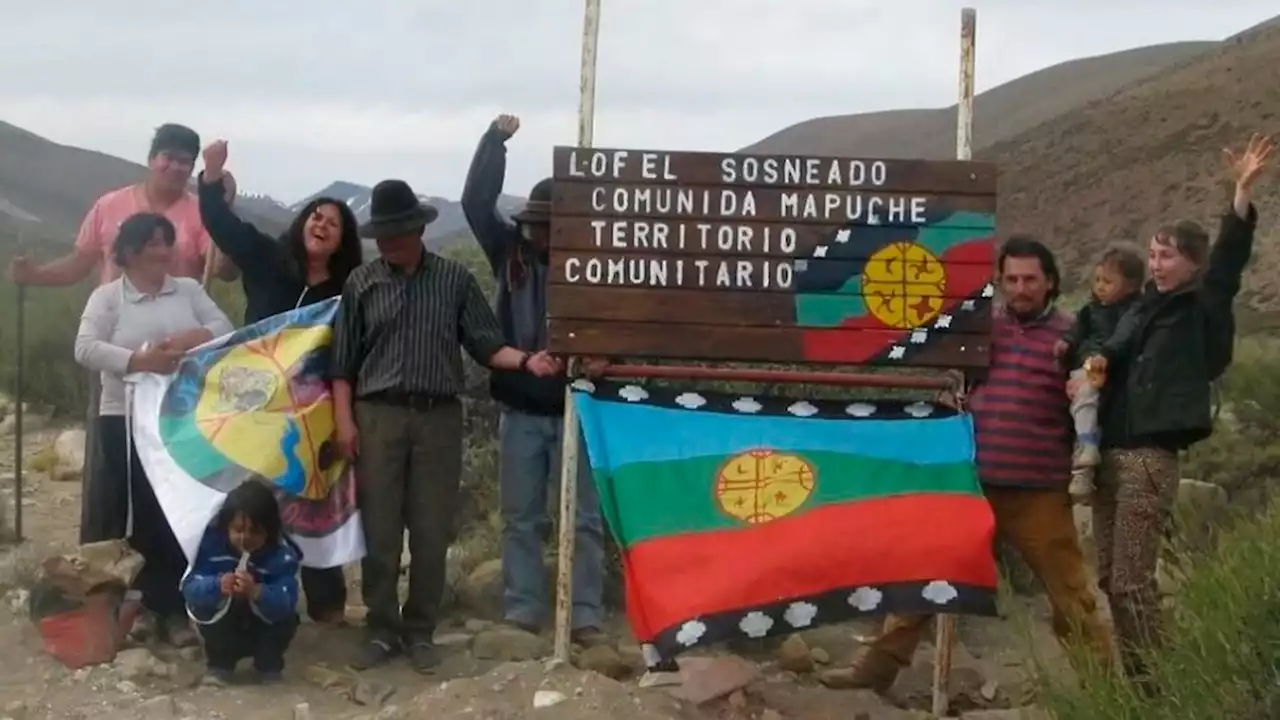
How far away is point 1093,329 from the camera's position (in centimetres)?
584

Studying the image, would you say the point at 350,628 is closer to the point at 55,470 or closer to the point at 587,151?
the point at 587,151

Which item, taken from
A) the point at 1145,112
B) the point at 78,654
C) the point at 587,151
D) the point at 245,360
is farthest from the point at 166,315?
the point at 1145,112

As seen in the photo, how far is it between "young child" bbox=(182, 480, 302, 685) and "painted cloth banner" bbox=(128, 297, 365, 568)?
0.13 meters

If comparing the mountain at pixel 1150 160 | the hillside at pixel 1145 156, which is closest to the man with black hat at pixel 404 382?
the mountain at pixel 1150 160

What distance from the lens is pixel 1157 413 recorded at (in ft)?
18.2

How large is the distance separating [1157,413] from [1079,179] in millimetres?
30044

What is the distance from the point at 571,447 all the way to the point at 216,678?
166 cm

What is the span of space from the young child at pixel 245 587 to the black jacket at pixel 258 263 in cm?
83

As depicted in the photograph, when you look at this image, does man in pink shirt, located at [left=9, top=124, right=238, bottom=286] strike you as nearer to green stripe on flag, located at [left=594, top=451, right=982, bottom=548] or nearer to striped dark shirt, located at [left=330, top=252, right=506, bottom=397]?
striped dark shirt, located at [left=330, top=252, right=506, bottom=397]

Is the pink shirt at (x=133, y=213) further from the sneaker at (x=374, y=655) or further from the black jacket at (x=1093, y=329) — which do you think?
the black jacket at (x=1093, y=329)

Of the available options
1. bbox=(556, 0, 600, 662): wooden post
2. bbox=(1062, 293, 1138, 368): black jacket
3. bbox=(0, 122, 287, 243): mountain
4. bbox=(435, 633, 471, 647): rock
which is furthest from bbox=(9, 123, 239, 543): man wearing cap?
bbox=(0, 122, 287, 243): mountain

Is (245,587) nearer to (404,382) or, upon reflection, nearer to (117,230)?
(404,382)

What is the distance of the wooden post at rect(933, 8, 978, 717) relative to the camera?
5.81m

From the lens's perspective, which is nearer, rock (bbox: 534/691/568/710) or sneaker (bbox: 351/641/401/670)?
rock (bbox: 534/691/568/710)
